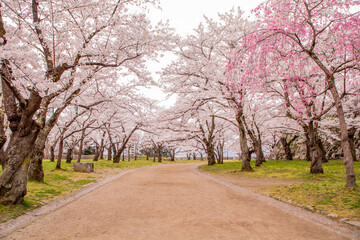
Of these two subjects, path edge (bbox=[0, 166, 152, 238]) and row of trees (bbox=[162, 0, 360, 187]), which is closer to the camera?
path edge (bbox=[0, 166, 152, 238])

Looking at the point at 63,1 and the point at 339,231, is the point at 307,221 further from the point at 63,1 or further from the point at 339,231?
the point at 63,1

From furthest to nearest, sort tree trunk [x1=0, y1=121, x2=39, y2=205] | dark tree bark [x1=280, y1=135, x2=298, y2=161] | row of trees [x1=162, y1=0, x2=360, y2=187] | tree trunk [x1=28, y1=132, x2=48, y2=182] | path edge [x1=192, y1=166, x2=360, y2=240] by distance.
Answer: dark tree bark [x1=280, y1=135, x2=298, y2=161] < tree trunk [x1=28, y1=132, x2=48, y2=182] < row of trees [x1=162, y1=0, x2=360, y2=187] < tree trunk [x1=0, y1=121, x2=39, y2=205] < path edge [x1=192, y1=166, x2=360, y2=240]

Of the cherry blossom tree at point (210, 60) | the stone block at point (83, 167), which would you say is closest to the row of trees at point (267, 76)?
the cherry blossom tree at point (210, 60)

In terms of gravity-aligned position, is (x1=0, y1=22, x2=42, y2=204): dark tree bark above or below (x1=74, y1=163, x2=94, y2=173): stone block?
above

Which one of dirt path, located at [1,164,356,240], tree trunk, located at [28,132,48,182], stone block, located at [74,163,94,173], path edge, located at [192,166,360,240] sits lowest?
path edge, located at [192,166,360,240]

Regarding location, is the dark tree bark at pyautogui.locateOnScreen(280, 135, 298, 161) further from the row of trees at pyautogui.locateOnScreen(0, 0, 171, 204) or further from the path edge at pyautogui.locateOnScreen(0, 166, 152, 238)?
the path edge at pyautogui.locateOnScreen(0, 166, 152, 238)

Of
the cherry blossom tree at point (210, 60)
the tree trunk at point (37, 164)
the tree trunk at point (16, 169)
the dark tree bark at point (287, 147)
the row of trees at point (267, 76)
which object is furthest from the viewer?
the dark tree bark at point (287, 147)

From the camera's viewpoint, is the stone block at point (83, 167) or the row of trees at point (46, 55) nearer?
the row of trees at point (46, 55)

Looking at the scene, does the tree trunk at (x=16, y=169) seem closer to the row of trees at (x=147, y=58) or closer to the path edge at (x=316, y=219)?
the row of trees at (x=147, y=58)

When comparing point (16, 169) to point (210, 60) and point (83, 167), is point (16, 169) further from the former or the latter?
point (210, 60)

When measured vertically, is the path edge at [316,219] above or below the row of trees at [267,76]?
below

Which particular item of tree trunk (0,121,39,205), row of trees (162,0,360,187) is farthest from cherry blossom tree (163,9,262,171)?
tree trunk (0,121,39,205)

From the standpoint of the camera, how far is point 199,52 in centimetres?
1606

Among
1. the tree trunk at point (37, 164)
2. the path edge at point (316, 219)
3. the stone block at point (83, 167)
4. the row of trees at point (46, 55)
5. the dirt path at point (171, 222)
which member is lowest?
the path edge at point (316, 219)
